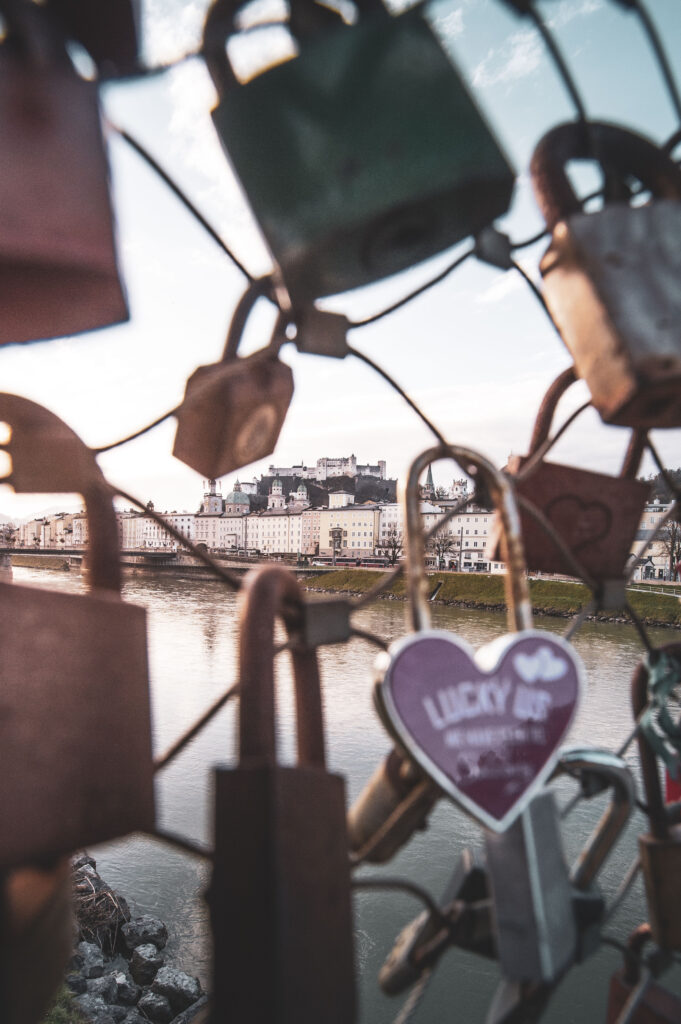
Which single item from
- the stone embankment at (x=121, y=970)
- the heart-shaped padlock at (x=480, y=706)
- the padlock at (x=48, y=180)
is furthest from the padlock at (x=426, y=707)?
the stone embankment at (x=121, y=970)

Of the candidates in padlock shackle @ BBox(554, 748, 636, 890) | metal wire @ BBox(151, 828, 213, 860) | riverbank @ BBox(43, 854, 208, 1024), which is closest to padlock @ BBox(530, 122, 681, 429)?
padlock shackle @ BBox(554, 748, 636, 890)

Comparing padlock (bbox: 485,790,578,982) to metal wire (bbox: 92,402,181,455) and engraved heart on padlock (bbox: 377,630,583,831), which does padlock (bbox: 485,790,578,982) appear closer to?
engraved heart on padlock (bbox: 377,630,583,831)

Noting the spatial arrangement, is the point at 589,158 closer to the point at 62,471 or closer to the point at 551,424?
the point at 551,424

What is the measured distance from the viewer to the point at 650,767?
51cm

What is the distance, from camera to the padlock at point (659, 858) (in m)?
0.48

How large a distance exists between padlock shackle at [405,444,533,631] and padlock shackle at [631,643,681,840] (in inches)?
7.3

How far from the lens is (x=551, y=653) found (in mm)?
352

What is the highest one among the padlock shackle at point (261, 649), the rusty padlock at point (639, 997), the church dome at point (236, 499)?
the church dome at point (236, 499)

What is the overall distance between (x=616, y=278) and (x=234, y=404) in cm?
23

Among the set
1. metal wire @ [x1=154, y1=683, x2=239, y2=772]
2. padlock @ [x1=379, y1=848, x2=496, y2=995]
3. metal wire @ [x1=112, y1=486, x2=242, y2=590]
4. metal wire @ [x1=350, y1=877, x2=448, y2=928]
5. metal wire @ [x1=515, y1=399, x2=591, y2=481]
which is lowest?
padlock @ [x1=379, y1=848, x2=496, y2=995]

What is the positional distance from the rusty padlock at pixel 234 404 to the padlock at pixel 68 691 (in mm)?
67

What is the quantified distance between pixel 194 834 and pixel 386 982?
5.88m

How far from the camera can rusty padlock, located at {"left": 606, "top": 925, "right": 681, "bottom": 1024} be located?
0.47 meters

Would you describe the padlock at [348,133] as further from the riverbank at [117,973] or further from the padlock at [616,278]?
the riverbank at [117,973]
